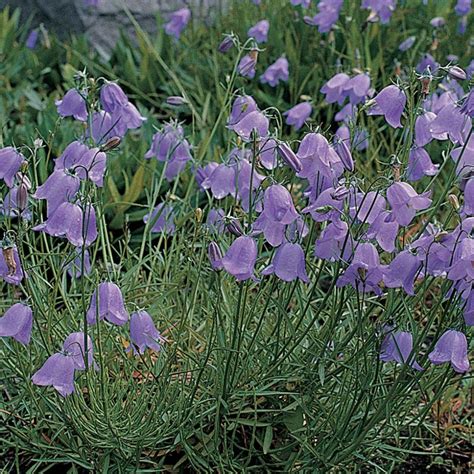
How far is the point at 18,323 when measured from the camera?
1.55 meters

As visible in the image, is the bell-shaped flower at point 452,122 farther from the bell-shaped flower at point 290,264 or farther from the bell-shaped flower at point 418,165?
the bell-shaped flower at point 290,264

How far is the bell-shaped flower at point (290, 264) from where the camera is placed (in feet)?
4.93

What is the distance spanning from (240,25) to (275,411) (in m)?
2.36

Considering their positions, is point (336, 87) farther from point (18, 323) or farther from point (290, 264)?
point (18, 323)

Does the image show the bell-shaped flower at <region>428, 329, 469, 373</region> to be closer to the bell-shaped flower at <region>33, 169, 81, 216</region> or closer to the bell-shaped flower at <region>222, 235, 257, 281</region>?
the bell-shaped flower at <region>222, 235, 257, 281</region>

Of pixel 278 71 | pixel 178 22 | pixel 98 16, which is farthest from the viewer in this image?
pixel 98 16

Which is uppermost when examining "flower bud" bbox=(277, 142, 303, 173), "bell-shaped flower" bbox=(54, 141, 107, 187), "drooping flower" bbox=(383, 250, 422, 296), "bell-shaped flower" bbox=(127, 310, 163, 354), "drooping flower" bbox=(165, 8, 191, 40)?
"flower bud" bbox=(277, 142, 303, 173)

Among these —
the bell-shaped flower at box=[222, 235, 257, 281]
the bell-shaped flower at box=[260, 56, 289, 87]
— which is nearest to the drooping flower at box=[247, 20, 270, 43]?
the bell-shaped flower at box=[260, 56, 289, 87]

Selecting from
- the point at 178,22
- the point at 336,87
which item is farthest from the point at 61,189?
the point at 178,22

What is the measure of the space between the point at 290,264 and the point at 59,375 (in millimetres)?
431

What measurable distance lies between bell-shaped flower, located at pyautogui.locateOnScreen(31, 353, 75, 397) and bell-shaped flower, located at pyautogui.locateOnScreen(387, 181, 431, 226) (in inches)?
23.6

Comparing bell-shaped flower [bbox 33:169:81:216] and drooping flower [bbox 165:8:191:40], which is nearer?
bell-shaped flower [bbox 33:169:81:216]

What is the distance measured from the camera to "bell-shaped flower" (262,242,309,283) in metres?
1.50

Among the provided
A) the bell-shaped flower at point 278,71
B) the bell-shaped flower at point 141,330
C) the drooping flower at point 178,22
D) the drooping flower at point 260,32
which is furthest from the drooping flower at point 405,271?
the drooping flower at point 178,22
